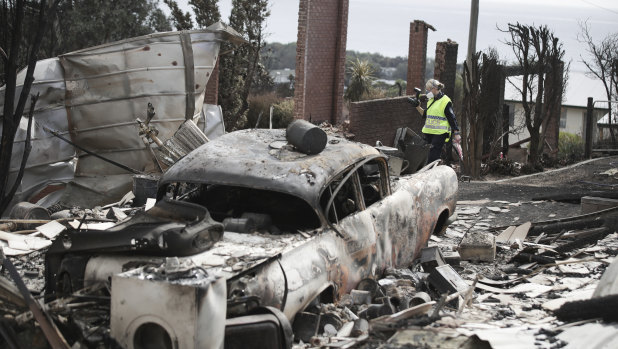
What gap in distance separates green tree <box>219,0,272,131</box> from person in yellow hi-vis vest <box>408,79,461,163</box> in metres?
11.0

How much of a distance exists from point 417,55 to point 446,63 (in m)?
1.29

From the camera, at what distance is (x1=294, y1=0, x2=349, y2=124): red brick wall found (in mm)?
19750

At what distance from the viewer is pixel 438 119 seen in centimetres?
1265

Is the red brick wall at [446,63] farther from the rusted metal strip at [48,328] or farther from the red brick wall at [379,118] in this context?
the rusted metal strip at [48,328]

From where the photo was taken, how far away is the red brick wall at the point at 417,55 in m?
22.1

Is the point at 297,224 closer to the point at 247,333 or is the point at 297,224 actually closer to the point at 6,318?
the point at 247,333

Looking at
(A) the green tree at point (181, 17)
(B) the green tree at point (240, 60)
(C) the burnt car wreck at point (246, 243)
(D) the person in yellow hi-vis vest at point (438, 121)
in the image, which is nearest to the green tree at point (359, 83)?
(B) the green tree at point (240, 60)

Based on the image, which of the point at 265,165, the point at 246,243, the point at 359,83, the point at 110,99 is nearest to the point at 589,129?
the point at 359,83

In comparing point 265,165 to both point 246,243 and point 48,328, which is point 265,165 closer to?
point 246,243

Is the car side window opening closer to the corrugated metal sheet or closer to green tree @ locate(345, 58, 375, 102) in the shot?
the corrugated metal sheet

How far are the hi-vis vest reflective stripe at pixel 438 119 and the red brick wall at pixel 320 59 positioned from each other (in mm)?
7478

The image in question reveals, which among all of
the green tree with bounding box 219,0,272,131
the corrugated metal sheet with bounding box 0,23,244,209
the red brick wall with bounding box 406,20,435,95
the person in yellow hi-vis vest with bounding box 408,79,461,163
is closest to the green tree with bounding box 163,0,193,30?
the green tree with bounding box 219,0,272,131

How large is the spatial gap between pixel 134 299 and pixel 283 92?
34.2 meters

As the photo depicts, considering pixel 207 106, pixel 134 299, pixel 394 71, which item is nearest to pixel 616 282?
pixel 134 299
